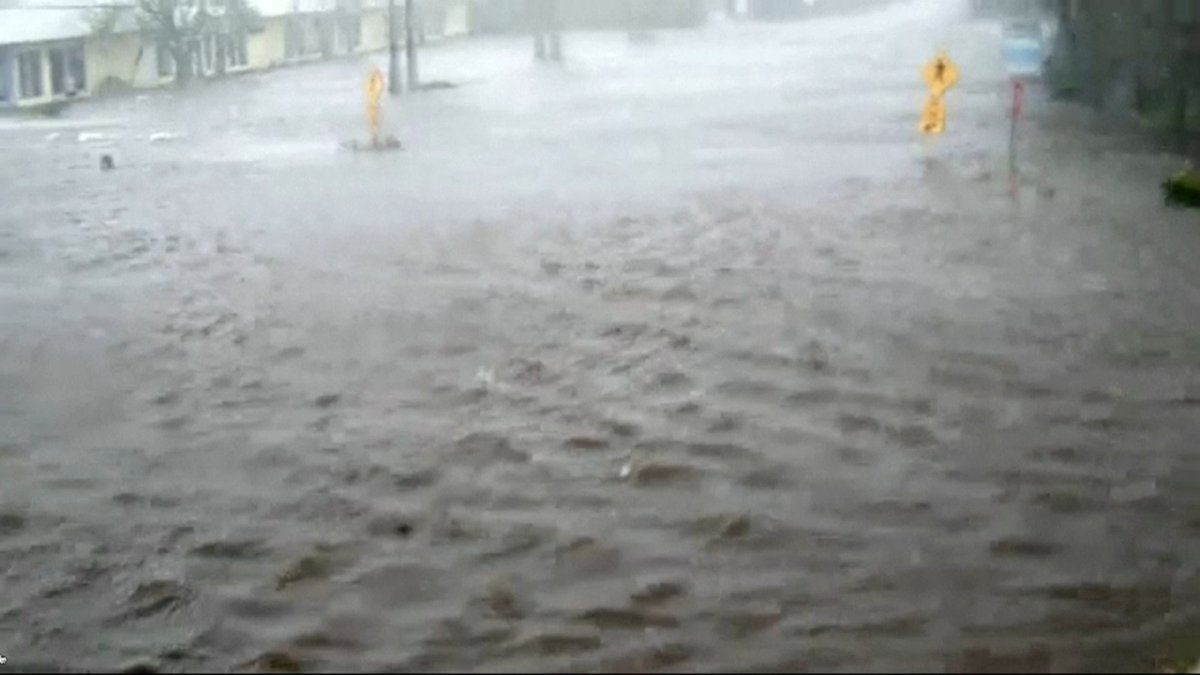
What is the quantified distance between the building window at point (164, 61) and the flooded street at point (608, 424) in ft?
85.3

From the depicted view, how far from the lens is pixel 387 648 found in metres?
7.23

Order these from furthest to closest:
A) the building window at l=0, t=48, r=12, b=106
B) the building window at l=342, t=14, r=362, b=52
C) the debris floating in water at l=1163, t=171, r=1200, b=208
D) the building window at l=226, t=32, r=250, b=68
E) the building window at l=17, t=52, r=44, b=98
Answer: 1. the building window at l=342, t=14, r=362, b=52
2. the building window at l=226, t=32, r=250, b=68
3. the building window at l=17, t=52, r=44, b=98
4. the building window at l=0, t=48, r=12, b=106
5. the debris floating in water at l=1163, t=171, r=1200, b=208

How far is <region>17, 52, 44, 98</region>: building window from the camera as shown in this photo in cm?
4134

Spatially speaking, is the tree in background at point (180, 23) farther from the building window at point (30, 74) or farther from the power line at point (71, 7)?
the building window at point (30, 74)

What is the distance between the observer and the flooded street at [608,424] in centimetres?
754

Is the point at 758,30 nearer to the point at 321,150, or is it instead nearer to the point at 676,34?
the point at 676,34

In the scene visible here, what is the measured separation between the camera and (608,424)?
424 inches

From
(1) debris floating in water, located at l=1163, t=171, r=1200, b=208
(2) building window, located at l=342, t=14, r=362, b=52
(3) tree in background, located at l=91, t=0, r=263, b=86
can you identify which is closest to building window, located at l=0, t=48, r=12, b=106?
(3) tree in background, located at l=91, t=0, r=263, b=86

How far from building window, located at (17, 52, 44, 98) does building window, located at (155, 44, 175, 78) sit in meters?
6.80

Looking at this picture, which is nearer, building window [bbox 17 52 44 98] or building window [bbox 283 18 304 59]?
building window [bbox 17 52 44 98]

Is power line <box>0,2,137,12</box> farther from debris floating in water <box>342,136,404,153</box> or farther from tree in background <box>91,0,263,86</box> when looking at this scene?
debris floating in water <box>342,136,404,153</box>

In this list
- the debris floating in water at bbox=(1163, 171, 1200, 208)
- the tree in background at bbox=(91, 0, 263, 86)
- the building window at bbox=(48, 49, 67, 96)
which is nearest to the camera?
the debris floating in water at bbox=(1163, 171, 1200, 208)

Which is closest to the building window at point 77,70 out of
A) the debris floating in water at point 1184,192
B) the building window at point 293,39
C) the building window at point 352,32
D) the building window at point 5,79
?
the building window at point 5,79

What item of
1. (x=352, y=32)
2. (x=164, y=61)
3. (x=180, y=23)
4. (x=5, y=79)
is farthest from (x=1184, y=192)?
(x=352, y=32)
